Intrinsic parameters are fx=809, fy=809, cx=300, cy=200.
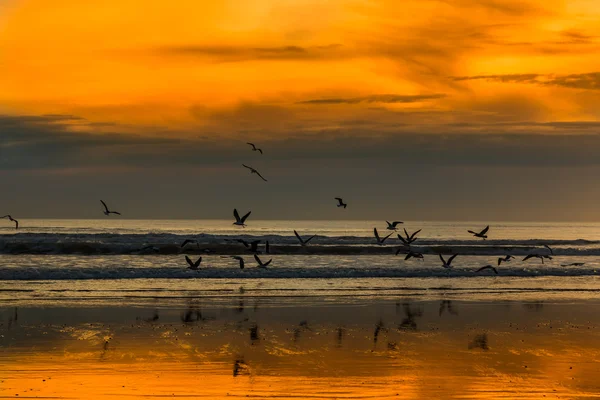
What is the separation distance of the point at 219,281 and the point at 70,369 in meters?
17.3

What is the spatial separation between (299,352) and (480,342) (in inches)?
170

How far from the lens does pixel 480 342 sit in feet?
58.7

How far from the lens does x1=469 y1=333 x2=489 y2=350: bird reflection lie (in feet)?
56.6

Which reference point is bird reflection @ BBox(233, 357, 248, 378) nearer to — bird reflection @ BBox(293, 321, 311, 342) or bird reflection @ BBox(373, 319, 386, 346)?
bird reflection @ BBox(293, 321, 311, 342)

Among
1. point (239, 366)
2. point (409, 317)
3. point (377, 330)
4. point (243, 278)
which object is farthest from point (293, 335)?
point (243, 278)

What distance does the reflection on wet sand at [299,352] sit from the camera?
43.4ft

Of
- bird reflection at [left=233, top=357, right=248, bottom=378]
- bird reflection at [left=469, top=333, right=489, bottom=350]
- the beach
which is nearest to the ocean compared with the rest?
the beach

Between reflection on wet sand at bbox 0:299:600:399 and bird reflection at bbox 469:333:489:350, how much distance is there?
0.14ft

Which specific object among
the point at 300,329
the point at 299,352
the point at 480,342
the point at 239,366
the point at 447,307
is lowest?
the point at 239,366

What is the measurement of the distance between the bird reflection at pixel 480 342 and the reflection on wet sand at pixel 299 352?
0.04m

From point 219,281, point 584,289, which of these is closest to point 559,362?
point 584,289

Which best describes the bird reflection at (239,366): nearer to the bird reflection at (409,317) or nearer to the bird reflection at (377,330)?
the bird reflection at (377,330)

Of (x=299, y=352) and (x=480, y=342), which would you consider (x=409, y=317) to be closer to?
(x=480, y=342)

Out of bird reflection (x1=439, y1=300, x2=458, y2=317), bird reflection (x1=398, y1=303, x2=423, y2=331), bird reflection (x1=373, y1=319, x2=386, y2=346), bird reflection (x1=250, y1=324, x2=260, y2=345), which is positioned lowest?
bird reflection (x1=250, y1=324, x2=260, y2=345)
